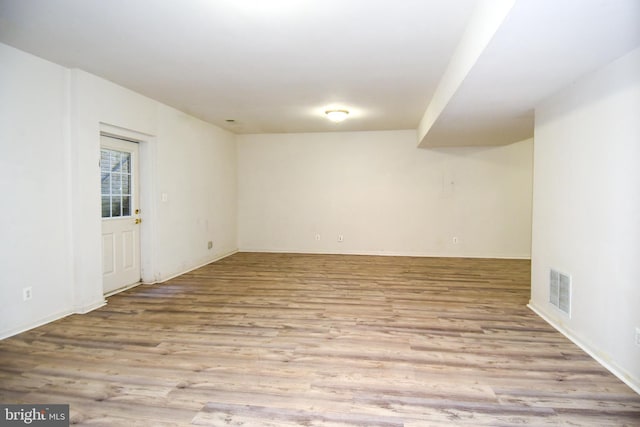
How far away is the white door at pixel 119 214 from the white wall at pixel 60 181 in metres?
0.14

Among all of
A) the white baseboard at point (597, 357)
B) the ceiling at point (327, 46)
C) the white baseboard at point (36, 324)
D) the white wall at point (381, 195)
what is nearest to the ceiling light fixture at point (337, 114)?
the ceiling at point (327, 46)

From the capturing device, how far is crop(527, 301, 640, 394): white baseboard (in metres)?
2.23

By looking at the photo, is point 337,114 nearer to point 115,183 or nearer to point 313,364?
point 115,183

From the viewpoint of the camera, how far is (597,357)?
2.60 metres

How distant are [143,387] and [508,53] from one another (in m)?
3.27

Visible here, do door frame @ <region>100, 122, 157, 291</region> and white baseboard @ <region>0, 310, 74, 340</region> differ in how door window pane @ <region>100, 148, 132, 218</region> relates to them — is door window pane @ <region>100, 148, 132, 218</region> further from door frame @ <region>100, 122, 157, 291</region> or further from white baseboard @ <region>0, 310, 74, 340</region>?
white baseboard @ <region>0, 310, 74, 340</region>

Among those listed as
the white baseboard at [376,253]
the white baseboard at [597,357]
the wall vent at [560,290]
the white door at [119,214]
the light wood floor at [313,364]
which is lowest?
the light wood floor at [313,364]

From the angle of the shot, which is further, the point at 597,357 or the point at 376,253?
the point at 376,253

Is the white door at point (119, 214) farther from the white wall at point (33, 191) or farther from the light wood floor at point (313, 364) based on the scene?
the white wall at point (33, 191)

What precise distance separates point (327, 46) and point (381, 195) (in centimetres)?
441

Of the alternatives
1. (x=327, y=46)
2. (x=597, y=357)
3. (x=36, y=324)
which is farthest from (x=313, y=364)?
(x=36, y=324)

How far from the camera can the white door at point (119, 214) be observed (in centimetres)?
419

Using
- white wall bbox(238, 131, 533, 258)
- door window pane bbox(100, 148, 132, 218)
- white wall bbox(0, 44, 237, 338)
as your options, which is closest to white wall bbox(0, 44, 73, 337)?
white wall bbox(0, 44, 237, 338)

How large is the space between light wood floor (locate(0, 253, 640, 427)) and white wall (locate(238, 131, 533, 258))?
2632 mm
